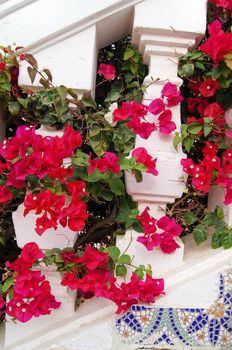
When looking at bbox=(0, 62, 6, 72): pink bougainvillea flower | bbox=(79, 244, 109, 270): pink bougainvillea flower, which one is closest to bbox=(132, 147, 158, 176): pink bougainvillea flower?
bbox=(79, 244, 109, 270): pink bougainvillea flower

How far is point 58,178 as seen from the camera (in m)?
1.52

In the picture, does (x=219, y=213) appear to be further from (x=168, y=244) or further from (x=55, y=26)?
(x=55, y=26)

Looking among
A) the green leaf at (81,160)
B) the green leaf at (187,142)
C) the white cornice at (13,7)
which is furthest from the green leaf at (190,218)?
the white cornice at (13,7)

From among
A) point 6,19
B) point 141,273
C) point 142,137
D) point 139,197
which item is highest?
point 6,19

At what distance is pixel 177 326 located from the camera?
5.38ft

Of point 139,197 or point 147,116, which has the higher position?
point 147,116

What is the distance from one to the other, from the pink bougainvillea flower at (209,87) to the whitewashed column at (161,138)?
97 millimetres

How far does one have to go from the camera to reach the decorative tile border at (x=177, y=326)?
64.4 inches

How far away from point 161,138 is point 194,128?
0.41 feet

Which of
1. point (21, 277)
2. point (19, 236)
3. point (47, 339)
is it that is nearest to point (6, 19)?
point (19, 236)

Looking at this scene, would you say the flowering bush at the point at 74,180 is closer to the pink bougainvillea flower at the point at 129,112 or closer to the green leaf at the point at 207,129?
the pink bougainvillea flower at the point at 129,112

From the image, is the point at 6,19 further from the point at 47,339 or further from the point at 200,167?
the point at 47,339

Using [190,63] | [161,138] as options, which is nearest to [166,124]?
[161,138]

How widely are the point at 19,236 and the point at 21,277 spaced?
0.57 feet
